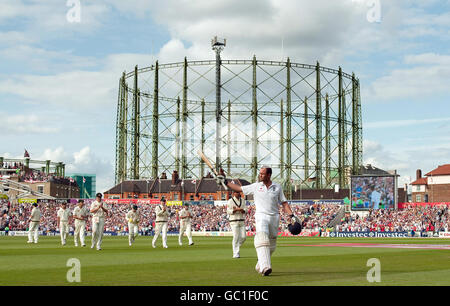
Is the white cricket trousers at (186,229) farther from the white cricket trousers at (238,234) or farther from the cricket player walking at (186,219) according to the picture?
the white cricket trousers at (238,234)

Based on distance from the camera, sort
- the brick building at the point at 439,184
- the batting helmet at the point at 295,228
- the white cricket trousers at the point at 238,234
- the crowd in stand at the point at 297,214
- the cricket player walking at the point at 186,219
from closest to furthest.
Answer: the batting helmet at the point at 295,228
the white cricket trousers at the point at 238,234
the cricket player walking at the point at 186,219
the crowd in stand at the point at 297,214
the brick building at the point at 439,184

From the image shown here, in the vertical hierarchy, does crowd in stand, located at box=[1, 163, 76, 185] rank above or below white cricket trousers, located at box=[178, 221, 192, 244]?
above

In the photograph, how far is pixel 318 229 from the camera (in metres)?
51.6

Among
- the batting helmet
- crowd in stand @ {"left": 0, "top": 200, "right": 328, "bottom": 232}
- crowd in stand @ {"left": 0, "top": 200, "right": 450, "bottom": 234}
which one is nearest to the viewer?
the batting helmet

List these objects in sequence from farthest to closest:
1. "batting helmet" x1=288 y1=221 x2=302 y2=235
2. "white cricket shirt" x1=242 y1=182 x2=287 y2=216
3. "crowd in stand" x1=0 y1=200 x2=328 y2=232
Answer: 1. "crowd in stand" x1=0 y1=200 x2=328 y2=232
2. "batting helmet" x1=288 y1=221 x2=302 y2=235
3. "white cricket shirt" x1=242 y1=182 x2=287 y2=216

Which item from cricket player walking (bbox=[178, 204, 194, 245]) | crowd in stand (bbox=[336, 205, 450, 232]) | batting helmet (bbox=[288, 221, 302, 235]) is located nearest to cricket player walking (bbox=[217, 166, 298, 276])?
batting helmet (bbox=[288, 221, 302, 235])

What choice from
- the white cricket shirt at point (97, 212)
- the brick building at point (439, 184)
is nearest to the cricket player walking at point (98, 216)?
the white cricket shirt at point (97, 212)

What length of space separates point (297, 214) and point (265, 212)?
47239 mm

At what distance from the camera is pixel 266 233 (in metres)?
10.6

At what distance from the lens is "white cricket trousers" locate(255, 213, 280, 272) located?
34.7ft

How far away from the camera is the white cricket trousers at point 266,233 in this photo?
10570mm

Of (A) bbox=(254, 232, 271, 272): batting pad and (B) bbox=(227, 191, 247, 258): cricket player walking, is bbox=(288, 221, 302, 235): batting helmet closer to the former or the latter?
(A) bbox=(254, 232, 271, 272): batting pad

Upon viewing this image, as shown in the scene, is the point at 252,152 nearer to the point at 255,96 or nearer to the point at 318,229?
the point at 255,96
